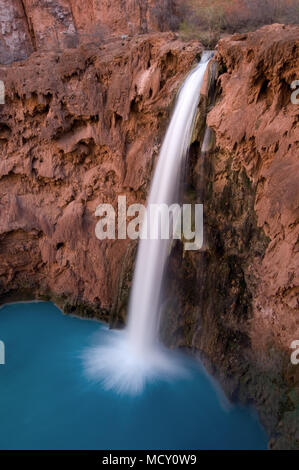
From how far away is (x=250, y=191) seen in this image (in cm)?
591

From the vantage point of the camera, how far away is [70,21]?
11273 millimetres

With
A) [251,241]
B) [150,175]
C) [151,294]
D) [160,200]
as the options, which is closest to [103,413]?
[151,294]

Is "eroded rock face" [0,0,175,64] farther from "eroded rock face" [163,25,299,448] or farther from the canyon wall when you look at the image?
"eroded rock face" [163,25,299,448]

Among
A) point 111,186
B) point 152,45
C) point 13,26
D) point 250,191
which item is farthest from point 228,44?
point 13,26

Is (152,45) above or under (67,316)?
above

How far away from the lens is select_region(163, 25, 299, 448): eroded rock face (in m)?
5.14

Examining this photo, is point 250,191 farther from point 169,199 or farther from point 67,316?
point 67,316

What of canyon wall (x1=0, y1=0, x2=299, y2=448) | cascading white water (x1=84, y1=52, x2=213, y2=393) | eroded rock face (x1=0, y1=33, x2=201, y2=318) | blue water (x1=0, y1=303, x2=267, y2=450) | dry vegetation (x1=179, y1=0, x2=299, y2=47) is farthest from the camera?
dry vegetation (x1=179, y1=0, x2=299, y2=47)

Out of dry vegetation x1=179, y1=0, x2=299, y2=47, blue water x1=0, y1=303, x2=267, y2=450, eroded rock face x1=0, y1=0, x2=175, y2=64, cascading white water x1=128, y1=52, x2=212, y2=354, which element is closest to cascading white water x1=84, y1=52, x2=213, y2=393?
cascading white water x1=128, y1=52, x2=212, y2=354

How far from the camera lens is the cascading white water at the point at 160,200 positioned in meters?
6.86

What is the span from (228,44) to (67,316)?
7.28 meters

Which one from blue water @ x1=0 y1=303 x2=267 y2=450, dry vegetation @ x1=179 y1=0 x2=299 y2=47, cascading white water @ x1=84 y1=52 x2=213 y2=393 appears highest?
dry vegetation @ x1=179 y1=0 x2=299 y2=47

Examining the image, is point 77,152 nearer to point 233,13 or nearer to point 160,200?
point 160,200

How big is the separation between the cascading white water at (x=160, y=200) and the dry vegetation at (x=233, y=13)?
552cm
